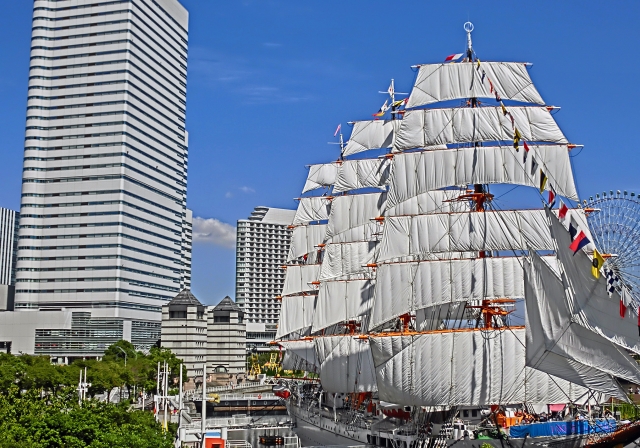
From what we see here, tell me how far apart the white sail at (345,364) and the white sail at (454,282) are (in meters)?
11.7

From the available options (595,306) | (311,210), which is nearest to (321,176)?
(311,210)

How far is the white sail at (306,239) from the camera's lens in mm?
104312

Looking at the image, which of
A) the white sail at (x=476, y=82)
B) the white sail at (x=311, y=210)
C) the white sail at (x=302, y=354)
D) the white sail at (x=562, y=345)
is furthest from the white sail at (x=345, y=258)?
the white sail at (x=562, y=345)

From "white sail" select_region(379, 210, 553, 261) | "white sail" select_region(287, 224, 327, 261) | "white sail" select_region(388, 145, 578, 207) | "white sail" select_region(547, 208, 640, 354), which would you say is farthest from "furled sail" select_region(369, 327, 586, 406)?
"white sail" select_region(287, 224, 327, 261)

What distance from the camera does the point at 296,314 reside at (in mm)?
98438

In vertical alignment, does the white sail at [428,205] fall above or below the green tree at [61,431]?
above

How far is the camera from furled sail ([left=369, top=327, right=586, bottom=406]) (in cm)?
5725

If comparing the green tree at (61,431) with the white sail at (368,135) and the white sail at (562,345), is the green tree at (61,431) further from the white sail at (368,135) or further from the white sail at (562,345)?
the white sail at (368,135)

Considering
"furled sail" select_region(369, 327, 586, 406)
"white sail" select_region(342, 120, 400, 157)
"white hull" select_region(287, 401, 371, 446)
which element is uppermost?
"white sail" select_region(342, 120, 400, 157)

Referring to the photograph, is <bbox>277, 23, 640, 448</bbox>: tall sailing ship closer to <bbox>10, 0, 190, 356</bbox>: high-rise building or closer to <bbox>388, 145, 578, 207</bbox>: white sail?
<bbox>388, 145, 578, 207</bbox>: white sail

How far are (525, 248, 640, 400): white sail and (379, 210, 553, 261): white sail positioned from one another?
15.4 meters

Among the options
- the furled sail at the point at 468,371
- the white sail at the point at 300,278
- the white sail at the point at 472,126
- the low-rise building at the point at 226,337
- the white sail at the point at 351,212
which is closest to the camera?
the furled sail at the point at 468,371

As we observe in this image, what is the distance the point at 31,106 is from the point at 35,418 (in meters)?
140

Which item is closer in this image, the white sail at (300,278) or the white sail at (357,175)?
the white sail at (357,175)
